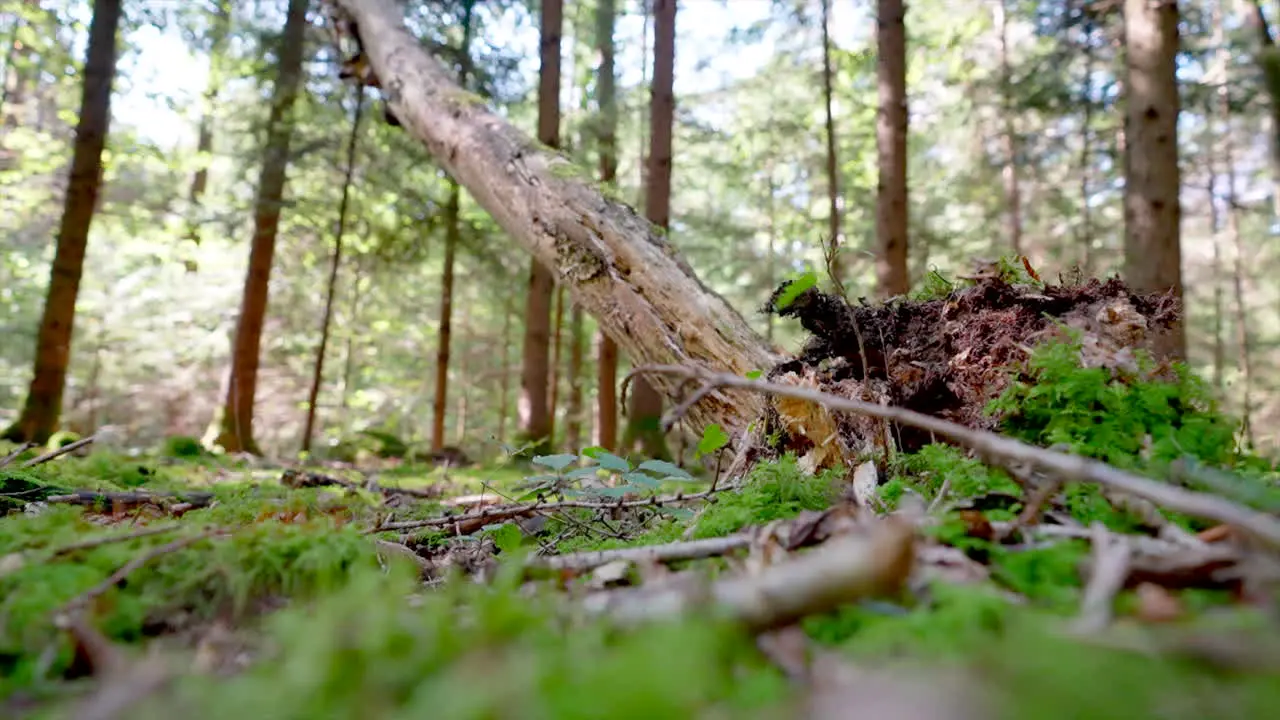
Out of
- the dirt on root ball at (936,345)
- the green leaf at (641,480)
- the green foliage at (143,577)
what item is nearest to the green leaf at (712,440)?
the green leaf at (641,480)

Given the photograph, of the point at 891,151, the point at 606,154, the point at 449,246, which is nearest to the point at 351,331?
the point at 449,246

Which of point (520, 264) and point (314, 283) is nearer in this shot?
point (520, 264)

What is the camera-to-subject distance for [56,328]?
8.67 meters

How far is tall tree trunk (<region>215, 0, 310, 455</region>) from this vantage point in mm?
10430

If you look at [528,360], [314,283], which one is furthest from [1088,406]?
[314,283]

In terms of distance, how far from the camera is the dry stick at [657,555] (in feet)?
5.15

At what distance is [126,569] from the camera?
1.37 meters

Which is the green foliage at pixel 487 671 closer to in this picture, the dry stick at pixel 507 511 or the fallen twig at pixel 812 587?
the fallen twig at pixel 812 587

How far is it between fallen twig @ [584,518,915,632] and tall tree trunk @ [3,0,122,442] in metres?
10.2

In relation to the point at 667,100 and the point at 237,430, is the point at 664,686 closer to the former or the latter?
the point at 667,100

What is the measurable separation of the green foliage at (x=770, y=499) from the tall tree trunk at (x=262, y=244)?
1003 cm

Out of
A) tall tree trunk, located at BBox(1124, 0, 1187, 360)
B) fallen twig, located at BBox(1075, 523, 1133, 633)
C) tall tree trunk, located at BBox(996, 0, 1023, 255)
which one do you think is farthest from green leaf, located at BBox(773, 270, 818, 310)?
tall tree trunk, located at BBox(996, 0, 1023, 255)

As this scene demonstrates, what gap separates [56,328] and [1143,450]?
1110 centimetres

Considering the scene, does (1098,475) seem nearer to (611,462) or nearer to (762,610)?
(762,610)
